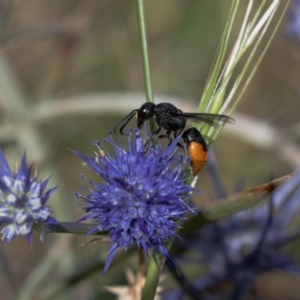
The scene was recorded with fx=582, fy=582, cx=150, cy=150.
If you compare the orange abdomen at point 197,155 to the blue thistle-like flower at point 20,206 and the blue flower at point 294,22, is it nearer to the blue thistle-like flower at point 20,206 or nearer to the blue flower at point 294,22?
the blue thistle-like flower at point 20,206

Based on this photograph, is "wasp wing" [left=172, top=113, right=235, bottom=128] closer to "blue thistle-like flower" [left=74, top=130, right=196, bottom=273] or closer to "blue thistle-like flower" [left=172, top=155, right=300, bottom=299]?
"blue thistle-like flower" [left=74, top=130, right=196, bottom=273]

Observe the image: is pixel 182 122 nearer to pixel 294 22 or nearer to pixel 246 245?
pixel 246 245

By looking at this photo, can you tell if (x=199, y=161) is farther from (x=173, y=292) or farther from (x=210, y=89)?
(x=173, y=292)

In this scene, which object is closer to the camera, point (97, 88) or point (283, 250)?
point (283, 250)

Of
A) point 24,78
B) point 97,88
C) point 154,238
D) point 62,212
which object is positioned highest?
point 24,78

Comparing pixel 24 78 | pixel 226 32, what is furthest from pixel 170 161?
pixel 24 78

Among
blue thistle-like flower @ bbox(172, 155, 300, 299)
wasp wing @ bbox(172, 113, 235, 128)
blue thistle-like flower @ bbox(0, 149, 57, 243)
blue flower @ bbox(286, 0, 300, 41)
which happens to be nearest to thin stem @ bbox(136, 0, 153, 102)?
wasp wing @ bbox(172, 113, 235, 128)
